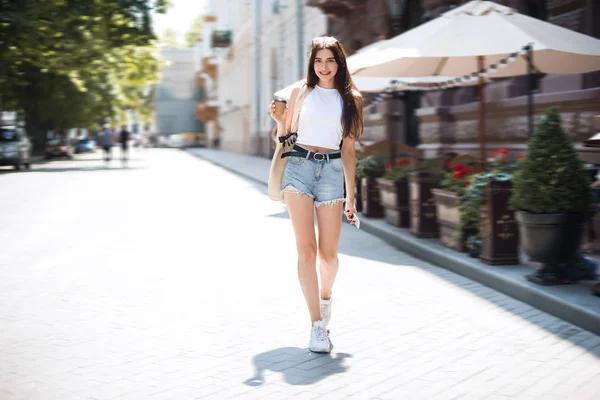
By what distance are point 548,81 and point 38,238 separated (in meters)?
7.50

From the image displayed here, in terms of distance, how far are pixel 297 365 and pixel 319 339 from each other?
0.31m

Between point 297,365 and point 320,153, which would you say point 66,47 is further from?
point 297,365

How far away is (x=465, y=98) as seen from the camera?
16.9 meters

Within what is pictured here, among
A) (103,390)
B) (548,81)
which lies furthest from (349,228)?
(103,390)

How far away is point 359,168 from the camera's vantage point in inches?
544

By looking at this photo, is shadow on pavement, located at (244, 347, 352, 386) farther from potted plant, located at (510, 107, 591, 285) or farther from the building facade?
the building facade

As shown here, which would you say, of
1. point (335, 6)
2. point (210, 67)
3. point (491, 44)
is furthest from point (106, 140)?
point (210, 67)

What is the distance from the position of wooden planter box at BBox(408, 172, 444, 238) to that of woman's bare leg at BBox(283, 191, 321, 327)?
5251 mm

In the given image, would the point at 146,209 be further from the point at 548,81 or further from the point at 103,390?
the point at 103,390

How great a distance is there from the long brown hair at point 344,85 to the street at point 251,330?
139 centimetres

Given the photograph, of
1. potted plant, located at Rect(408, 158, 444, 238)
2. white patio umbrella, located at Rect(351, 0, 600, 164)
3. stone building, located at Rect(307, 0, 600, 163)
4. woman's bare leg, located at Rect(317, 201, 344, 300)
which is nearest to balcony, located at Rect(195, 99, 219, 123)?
stone building, located at Rect(307, 0, 600, 163)

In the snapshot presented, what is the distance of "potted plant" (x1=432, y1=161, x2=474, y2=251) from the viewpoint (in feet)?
29.9

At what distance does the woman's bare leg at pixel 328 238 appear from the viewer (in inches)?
211

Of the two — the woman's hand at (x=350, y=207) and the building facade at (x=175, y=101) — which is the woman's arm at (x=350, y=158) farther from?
the building facade at (x=175, y=101)
